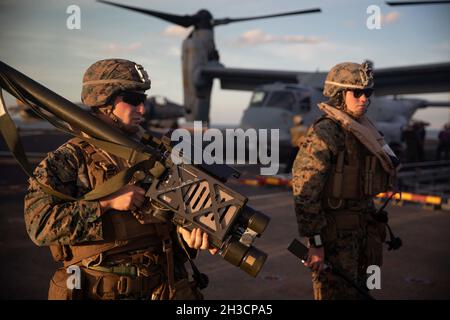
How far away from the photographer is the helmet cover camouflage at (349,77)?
11.8 feet

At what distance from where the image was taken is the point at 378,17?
5648 mm

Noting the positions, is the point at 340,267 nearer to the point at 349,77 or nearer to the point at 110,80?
the point at 349,77

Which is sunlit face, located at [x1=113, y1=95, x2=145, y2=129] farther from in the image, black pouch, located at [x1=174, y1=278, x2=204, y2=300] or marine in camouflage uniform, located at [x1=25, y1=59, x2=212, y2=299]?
black pouch, located at [x1=174, y1=278, x2=204, y2=300]

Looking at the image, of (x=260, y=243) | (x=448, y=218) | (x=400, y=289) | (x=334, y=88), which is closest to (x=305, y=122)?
(x=448, y=218)

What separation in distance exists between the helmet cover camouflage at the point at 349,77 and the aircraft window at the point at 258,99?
1264 centimetres

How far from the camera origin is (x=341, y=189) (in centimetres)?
346

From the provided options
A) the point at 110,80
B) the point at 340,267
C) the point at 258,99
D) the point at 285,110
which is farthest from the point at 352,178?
the point at 258,99

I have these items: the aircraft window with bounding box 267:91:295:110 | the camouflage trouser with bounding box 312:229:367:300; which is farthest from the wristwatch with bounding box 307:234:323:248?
the aircraft window with bounding box 267:91:295:110

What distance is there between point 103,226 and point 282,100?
14.1 m

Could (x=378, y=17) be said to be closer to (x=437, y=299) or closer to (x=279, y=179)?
(x=437, y=299)

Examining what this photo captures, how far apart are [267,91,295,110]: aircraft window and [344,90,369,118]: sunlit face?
12101mm

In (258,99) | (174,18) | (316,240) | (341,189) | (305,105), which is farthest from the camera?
(174,18)

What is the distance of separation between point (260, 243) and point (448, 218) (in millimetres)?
4096
